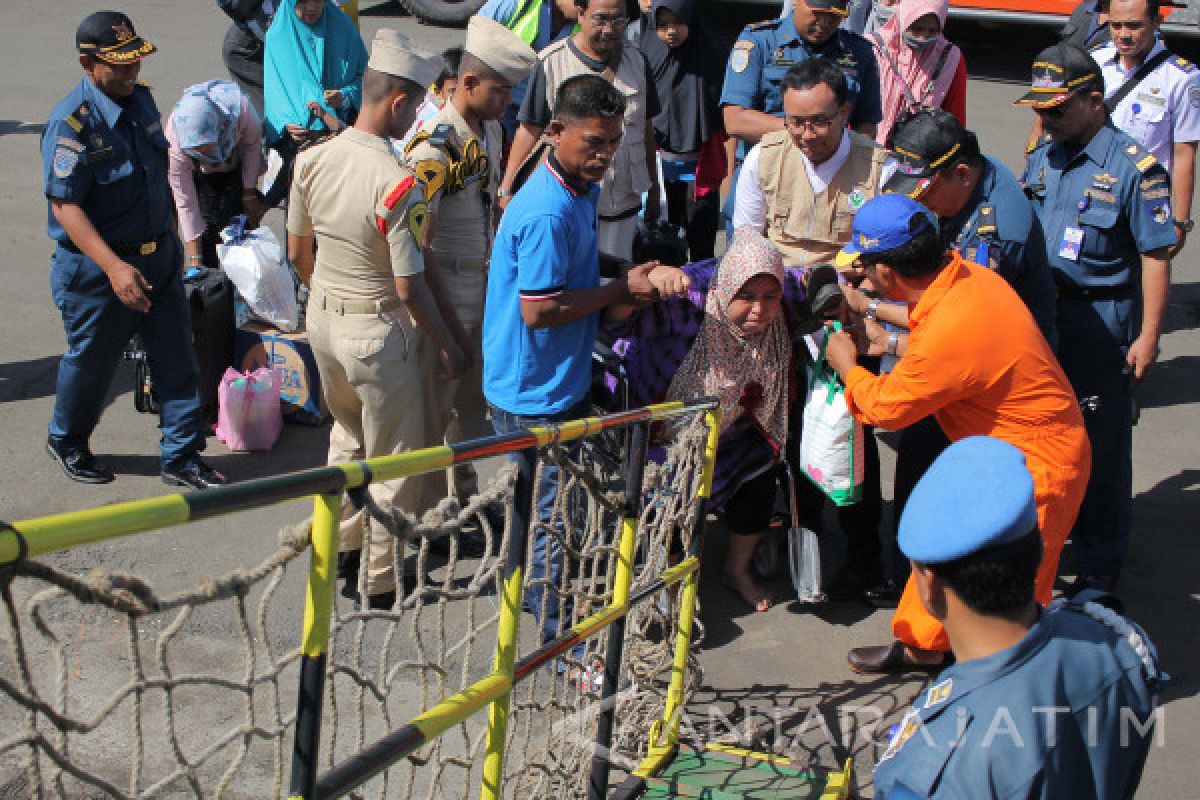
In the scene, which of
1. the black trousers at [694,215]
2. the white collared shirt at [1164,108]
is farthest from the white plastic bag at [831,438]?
the black trousers at [694,215]

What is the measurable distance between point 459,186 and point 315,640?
121 inches

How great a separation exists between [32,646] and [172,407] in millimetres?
1365

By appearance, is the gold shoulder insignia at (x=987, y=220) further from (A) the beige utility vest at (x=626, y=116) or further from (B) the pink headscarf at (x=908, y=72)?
(B) the pink headscarf at (x=908, y=72)

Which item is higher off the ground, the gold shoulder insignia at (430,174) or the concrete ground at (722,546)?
the gold shoulder insignia at (430,174)

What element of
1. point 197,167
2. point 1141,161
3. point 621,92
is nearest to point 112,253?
point 197,167

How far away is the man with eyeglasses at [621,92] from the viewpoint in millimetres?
5840

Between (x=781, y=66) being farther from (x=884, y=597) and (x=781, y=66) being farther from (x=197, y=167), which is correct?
(x=197, y=167)

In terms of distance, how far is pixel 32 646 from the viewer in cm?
426

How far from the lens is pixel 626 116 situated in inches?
236

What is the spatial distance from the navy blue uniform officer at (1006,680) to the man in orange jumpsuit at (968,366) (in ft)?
5.07

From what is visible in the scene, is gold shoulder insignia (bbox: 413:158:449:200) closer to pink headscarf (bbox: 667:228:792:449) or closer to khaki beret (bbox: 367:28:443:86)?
khaki beret (bbox: 367:28:443:86)

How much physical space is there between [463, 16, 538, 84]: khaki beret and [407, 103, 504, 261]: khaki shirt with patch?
0.25 metres

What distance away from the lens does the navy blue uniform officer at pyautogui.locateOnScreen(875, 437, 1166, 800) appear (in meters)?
1.86

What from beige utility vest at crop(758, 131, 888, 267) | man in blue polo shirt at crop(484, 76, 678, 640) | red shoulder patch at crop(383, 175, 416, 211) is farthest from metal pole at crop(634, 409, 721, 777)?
beige utility vest at crop(758, 131, 888, 267)
